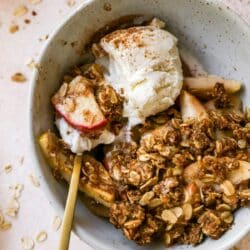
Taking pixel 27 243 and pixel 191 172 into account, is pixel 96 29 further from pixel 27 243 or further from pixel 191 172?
pixel 27 243

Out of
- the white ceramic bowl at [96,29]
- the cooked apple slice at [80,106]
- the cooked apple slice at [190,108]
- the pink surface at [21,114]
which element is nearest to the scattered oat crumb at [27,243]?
the pink surface at [21,114]

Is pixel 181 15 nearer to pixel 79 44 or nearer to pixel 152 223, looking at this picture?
pixel 79 44

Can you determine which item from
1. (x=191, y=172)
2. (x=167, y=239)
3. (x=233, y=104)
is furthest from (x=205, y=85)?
(x=167, y=239)

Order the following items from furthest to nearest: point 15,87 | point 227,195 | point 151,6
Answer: point 15,87
point 151,6
point 227,195

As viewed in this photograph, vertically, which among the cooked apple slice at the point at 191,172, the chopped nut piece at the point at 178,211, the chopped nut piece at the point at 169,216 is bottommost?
the chopped nut piece at the point at 169,216

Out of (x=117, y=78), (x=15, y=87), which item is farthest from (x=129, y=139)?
(x=15, y=87)

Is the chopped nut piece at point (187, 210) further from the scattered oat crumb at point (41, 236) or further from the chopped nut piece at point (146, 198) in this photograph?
the scattered oat crumb at point (41, 236)

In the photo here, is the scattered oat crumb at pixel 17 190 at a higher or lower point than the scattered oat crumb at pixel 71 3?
lower
